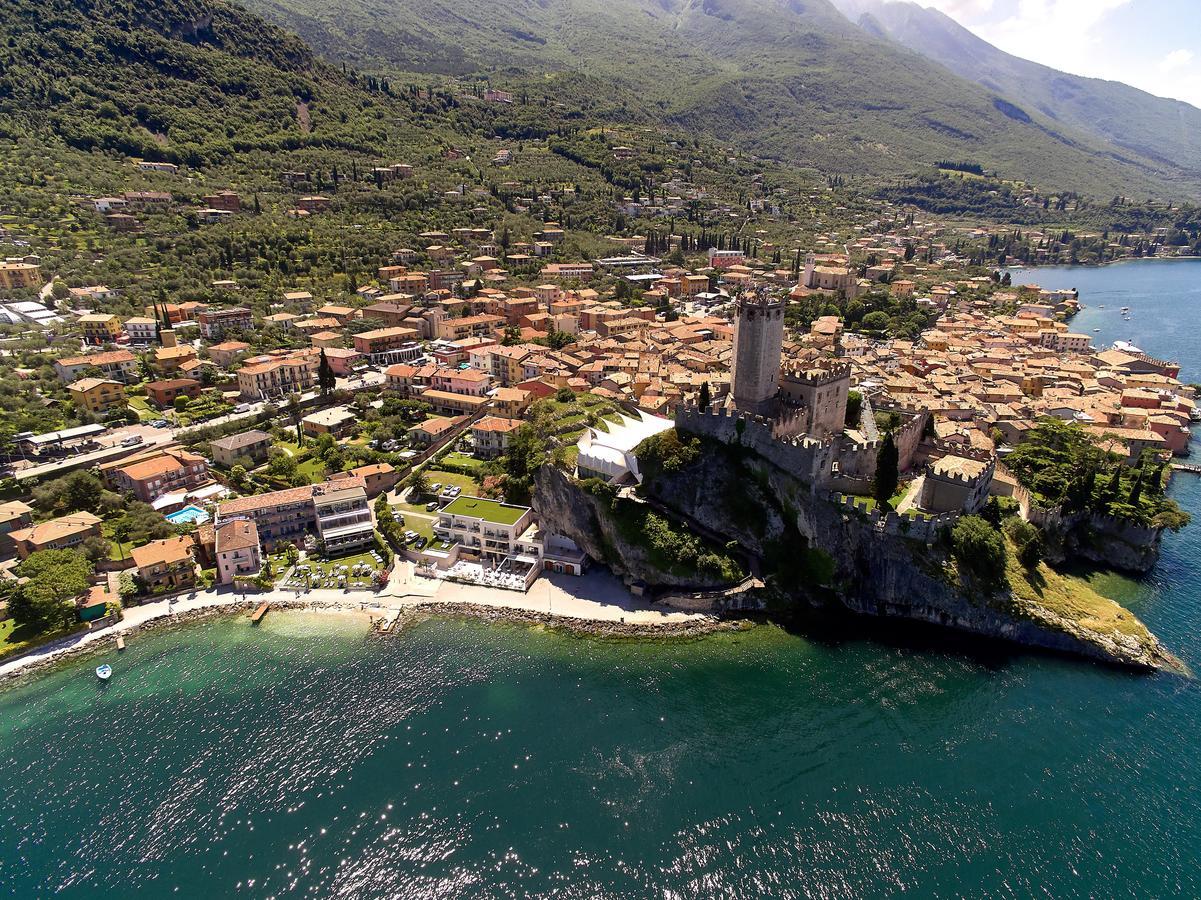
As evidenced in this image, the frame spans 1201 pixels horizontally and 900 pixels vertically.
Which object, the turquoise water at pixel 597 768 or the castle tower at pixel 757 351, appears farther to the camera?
the castle tower at pixel 757 351

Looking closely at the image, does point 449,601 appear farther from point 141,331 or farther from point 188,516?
point 141,331

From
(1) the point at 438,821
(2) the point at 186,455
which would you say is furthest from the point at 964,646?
(2) the point at 186,455

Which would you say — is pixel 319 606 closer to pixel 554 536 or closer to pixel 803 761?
pixel 554 536

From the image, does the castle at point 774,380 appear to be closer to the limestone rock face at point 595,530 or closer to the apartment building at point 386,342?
the limestone rock face at point 595,530

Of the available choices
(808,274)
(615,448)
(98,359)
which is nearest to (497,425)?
(615,448)

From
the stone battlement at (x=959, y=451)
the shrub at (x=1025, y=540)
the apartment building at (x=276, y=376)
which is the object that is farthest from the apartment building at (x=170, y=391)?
the shrub at (x=1025, y=540)
